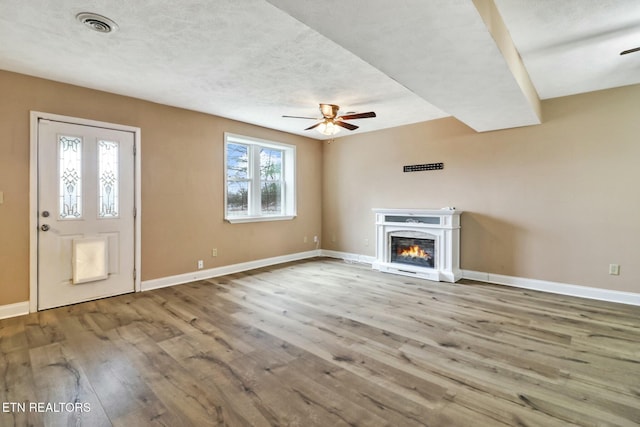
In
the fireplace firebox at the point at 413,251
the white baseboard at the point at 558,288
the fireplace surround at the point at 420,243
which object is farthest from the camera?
the fireplace firebox at the point at 413,251

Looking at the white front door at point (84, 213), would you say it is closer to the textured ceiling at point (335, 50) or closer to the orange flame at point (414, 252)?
the textured ceiling at point (335, 50)

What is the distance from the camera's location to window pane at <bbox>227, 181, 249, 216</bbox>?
5.32 m

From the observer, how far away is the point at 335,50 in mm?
2797

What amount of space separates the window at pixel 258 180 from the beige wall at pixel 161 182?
0.17 meters

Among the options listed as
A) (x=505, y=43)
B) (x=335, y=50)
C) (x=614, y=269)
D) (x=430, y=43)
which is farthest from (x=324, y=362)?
(x=614, y=269)

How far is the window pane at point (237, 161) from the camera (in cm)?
531

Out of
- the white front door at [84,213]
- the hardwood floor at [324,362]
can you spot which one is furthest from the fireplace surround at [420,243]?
the white front door at [84,213]

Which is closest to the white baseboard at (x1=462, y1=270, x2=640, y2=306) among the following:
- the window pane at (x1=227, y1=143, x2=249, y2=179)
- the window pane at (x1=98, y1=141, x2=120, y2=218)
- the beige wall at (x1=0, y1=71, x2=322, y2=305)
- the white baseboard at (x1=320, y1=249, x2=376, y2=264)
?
the white baseboard at (x1=320, y1=249, x2=376, y2=264)

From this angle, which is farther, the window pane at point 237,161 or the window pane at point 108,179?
the window pane at point 237,161

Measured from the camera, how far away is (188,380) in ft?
6.86

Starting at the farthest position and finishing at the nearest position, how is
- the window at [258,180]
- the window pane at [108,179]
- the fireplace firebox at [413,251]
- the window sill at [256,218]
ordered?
1. the window at [258,180]
2. the window sill at [256,218]
3. the fireplace firebox at [413,251]
4. the window pane at [108,179]

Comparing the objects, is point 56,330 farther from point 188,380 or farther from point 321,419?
point 321,419

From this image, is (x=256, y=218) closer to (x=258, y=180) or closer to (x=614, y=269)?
(x=258, y=180)

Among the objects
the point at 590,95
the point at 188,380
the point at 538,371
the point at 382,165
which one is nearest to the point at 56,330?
the point at 188,380
